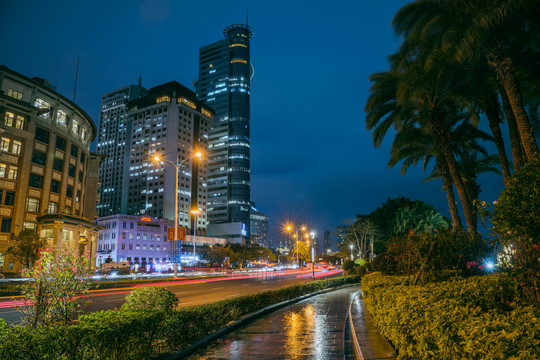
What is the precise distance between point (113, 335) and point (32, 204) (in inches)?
2193

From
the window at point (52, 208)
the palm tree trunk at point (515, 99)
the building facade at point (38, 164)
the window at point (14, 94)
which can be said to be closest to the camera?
the palm tree trunk at point (515, 99)

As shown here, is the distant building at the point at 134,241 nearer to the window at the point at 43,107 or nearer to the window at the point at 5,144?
the window at the point at 43,107

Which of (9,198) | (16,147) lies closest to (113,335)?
(9,198)

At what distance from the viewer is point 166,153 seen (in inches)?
5910

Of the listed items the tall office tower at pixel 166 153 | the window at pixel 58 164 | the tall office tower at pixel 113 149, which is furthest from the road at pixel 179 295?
the tall office tower at pixel 113 149

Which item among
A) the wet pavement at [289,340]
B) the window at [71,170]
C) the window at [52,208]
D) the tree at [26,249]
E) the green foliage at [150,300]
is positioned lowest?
the wet pavement at [289,340]

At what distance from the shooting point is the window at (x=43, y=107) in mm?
51062

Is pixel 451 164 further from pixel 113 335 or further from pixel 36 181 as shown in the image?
pixel 36 181

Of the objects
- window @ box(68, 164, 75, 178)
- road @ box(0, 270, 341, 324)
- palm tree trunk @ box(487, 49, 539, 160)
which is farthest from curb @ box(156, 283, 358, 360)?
window @ box(68, 164, 75, 178)

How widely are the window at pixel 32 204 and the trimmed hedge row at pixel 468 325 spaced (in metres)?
57.0

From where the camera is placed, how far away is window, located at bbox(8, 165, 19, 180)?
Result: 4806 centimetres

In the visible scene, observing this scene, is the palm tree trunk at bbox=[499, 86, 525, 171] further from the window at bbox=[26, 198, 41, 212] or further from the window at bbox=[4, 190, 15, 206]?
the window at bbox=[26, 198, 41, 212]

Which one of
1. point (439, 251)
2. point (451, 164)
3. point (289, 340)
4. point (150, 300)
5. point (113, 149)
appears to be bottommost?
point (289, 340)

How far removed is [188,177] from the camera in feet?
515
